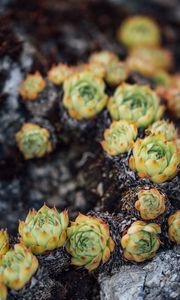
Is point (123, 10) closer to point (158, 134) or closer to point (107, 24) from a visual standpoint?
point (107, 24)

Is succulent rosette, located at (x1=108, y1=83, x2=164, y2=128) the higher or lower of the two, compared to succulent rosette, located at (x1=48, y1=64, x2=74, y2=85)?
lower

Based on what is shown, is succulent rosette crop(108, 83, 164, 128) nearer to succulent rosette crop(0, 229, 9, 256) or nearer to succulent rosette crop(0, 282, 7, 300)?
succulent rosette crop(0, 229, 9, 256)

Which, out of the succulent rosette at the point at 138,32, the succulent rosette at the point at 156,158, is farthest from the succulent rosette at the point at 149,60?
the succulent rosette at the point at 156,158

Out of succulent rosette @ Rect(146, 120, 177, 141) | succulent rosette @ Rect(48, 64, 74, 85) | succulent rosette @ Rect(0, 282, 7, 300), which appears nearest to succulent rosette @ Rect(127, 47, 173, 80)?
succulent rosette @ Rect(48, 64, 74, 85)

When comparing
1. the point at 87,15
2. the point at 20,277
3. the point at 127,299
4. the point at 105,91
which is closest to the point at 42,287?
the point at 20,277

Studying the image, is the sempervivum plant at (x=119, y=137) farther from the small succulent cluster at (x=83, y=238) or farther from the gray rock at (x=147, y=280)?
the gray rock at (x=147, y=280)
